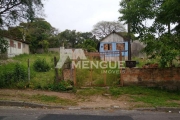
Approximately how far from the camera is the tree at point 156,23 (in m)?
7.64

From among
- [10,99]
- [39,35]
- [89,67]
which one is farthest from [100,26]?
[10,99]

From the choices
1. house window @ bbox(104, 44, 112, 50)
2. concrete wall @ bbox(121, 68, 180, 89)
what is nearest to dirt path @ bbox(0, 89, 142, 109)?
concrete wall @ bbox(121, 68, 180, 89)

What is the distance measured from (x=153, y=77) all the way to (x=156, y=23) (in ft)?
9.22

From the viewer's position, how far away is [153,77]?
29.4 ft

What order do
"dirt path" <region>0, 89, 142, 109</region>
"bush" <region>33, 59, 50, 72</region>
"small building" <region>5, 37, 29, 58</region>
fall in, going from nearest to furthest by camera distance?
"dirt path" <region>0, 89, 142, 109</region>, "bush" <region>33, 59, 50, 72</region>, "small building" <region>5, 37, 29, 58</region>

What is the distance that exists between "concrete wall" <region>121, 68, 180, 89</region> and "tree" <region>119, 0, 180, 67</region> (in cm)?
82

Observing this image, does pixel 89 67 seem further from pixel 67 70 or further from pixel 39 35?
pixel 39 35

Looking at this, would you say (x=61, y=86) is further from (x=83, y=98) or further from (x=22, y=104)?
(x=22, y=104)

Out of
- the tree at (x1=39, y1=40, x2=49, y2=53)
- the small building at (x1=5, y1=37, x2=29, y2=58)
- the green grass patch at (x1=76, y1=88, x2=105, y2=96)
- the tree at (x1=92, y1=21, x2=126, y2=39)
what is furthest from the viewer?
the tree at (x1=92, y1=21, x2=126, y2=39)

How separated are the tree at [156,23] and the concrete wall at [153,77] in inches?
32.4

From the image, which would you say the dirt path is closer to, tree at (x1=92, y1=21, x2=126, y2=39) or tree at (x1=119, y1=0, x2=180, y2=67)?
tree at (x1=119, y1=0, x2=180, y2=67)

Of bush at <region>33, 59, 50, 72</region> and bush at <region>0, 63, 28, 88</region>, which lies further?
bush at <region>33, 59, 50, 72</region>

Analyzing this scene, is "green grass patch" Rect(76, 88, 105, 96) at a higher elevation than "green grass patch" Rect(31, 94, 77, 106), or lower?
higher

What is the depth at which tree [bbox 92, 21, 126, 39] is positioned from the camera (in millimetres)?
43656
